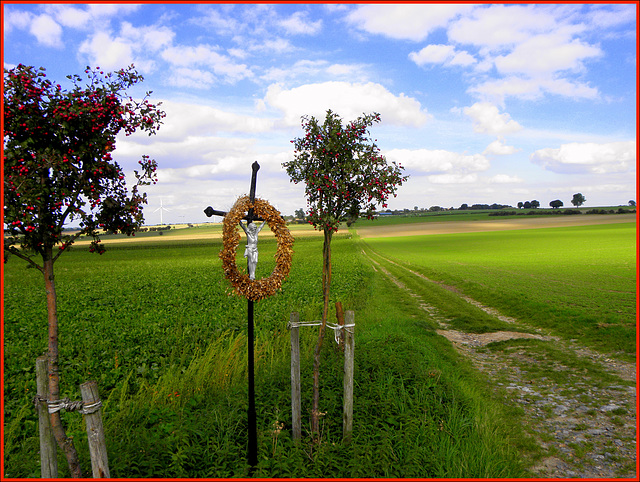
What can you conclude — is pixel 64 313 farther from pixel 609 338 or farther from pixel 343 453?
pixel 609 338

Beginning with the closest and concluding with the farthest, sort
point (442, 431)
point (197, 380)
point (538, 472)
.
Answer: point (538, 472) < point (442, 431) < point (197, 380)

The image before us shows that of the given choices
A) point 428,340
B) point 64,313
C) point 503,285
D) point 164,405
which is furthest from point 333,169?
point 503,285

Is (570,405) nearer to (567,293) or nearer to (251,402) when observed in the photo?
(251,402)

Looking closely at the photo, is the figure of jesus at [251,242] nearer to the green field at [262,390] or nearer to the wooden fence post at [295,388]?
the wooden fence post at [295,388]

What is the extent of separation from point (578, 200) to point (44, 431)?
20782 cm

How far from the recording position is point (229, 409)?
7.27 meters

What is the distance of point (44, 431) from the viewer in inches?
202

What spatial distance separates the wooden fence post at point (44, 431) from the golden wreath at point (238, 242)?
2.71m

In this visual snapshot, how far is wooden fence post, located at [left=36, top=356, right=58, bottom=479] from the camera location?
16.9 feet

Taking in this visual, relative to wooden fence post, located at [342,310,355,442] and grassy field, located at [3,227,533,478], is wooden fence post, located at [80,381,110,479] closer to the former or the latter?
grassy field, located at [3,227,533,478]

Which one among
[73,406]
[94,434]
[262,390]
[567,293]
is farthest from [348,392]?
[567,293]

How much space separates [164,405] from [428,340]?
8.89 m

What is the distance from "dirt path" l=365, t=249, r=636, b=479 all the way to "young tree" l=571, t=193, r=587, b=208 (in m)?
193

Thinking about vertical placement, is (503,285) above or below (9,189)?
below
